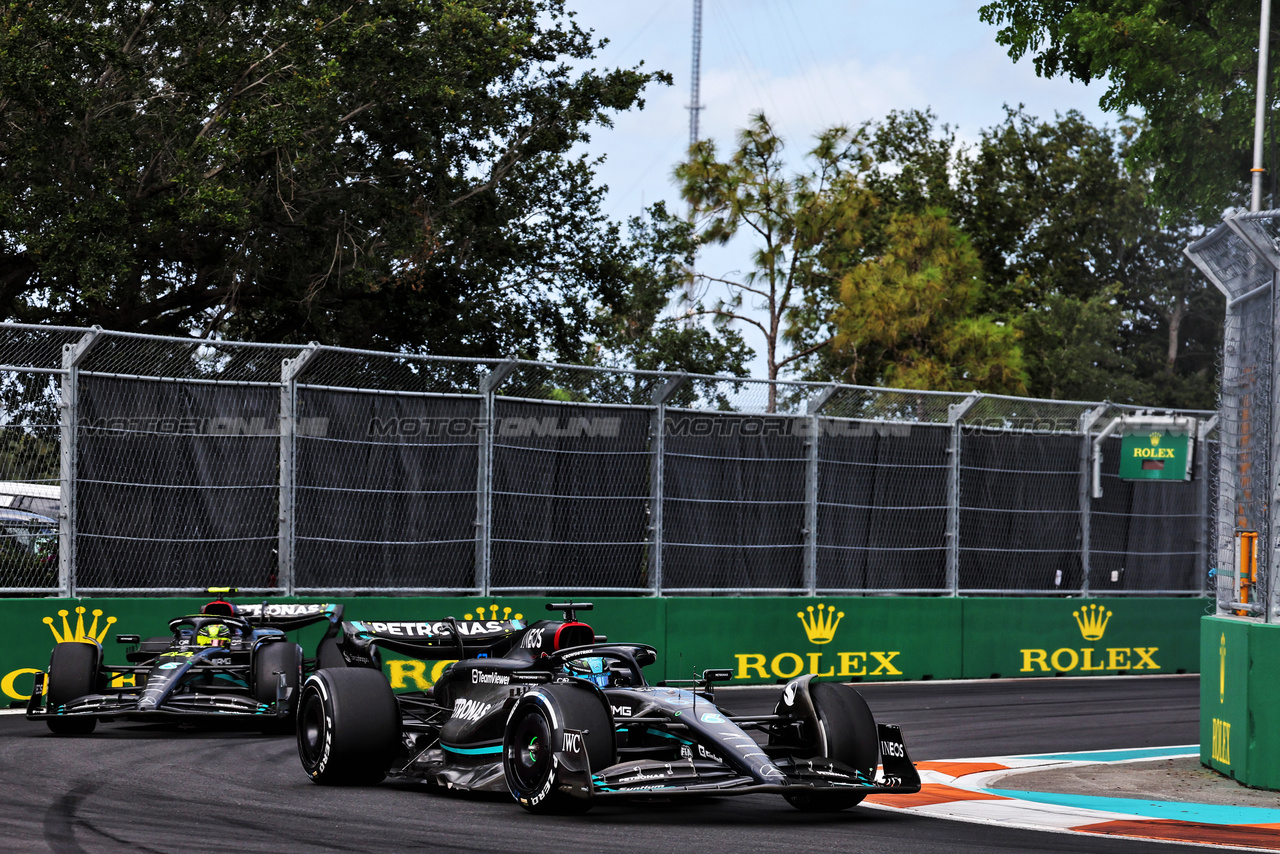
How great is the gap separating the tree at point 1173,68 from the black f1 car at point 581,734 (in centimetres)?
2223

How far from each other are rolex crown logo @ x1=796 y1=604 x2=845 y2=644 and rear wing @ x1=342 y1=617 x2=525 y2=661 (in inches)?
275

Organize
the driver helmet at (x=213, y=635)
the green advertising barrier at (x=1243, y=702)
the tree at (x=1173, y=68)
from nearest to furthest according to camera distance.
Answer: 1. the green advertising barrier at (x=1243, y=702)
2. the driver helmet at (x=213, y=635)
3. the tree at (x=1173, y=68)

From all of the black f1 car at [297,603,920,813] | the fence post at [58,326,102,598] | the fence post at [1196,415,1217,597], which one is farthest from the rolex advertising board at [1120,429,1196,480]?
the fence post at [58,326,102,598]

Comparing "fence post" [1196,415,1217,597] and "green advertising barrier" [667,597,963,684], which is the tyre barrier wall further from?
"fence post" [1196,415,1217,597]

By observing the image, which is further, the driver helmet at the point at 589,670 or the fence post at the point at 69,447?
the fence post at the point at 69,447

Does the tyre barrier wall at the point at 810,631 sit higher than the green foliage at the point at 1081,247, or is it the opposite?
the green foliage at the point at 1081,247

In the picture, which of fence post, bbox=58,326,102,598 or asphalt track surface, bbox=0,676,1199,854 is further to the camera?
fence post, bbox=58,326,102,598

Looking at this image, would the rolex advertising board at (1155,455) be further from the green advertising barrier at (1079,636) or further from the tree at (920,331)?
the tree at (920,331)

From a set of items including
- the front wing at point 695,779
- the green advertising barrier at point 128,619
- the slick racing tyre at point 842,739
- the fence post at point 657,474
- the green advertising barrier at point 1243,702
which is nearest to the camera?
the front wing at point 695,779

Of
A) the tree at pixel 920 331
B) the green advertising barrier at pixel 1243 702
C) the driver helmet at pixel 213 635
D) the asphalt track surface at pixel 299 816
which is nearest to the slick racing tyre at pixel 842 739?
the asphalt track surface at pixel 299 816

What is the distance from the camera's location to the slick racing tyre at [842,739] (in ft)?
25.6

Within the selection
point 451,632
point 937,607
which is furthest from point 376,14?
point 451,632

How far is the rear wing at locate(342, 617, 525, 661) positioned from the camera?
31.0 ft

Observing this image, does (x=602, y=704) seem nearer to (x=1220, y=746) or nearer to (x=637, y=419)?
(x=1220, y=746)
